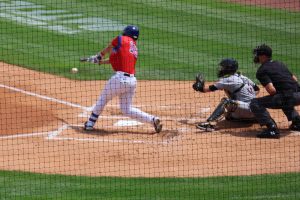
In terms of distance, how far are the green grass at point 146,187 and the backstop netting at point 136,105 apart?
21 mm

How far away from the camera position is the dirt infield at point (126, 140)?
12.5 metres

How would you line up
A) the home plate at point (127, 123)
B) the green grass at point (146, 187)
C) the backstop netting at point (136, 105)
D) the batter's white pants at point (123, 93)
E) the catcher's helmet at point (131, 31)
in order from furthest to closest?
the home plate at point (127, 123), the catcher's helmet at point (131, 31), the batter's white pants at point (123, 93), the backstop netting at point (136, 105), the green grass at point (146, 187)

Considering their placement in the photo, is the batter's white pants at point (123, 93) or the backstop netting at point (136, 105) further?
the batter's white pants at point (123, 93)

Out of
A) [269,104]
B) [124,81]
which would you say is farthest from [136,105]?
[269,104]

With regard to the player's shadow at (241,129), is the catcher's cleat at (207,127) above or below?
above

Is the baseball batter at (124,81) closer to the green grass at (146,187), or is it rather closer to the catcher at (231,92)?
the catcher at (231,92)

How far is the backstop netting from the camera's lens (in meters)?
11.8

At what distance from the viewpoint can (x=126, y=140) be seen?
44.5 feet

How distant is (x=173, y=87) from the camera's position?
16.5 m

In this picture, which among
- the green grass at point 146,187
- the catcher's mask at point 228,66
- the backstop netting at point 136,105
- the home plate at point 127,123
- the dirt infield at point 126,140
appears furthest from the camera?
the home plate at point 127,123

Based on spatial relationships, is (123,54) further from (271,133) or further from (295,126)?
(295,126)

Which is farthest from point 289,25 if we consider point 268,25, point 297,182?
point 297,182

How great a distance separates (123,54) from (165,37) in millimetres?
5898

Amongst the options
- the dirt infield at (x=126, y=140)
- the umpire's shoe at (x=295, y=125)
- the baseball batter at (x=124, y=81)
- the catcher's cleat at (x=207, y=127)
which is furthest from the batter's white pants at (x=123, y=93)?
the umpire's shoe at (x=295, y=125)
